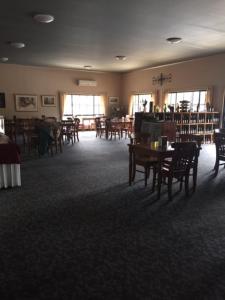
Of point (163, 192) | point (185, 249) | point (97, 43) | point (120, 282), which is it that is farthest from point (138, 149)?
point (97, 43)

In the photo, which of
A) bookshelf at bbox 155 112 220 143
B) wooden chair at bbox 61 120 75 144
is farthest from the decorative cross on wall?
wooden chair at bbox 61 120 75 144

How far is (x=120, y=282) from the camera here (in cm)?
207

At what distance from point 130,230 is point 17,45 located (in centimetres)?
617

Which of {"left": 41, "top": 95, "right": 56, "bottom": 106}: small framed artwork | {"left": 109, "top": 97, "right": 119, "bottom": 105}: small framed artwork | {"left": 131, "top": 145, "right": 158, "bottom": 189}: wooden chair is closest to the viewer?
{"left": 131, "top": 145, "right": 158, "bottom": 189}: wooden chair

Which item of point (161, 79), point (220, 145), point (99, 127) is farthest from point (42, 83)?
point (220, 145)

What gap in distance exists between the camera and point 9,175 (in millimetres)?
4305

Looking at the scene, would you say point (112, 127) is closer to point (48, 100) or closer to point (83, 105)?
point (83, 105)

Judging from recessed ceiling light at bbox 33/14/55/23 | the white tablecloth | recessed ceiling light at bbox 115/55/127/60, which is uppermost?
recessed ceiling light at bbox 115/55/127/60

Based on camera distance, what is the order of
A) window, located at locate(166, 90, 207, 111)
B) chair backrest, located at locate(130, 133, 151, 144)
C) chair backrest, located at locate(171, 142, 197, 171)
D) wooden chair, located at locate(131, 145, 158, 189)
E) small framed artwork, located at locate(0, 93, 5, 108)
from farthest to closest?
small framed artwork, located at locate(0, 93, 5, 108) < window, located at locate(166, 90, 207, 111) < chair backrest, located at locate(130, 133, 151, 144) < wooden chair, located at locate(131, 145, 158, 189) < chair backrest, located at locate(171, 142, 197, 171)

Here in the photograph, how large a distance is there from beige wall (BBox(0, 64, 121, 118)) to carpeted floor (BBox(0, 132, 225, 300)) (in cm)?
719

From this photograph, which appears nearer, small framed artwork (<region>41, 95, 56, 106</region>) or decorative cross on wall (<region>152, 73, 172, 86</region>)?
decorative cross on wall (<region>152, 73, 172, 86</region>)

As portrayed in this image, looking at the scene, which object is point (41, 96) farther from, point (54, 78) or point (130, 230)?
point (130, 230)

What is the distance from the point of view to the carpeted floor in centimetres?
202

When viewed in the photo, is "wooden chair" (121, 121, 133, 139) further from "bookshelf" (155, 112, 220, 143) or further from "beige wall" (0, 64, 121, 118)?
"beige wall" (0, 64, 121, 118)
